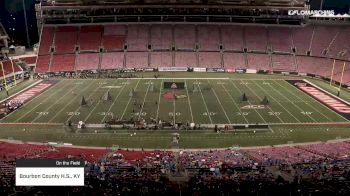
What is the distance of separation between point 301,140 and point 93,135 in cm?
1724

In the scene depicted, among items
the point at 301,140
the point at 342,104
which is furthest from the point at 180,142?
the point at 342,104

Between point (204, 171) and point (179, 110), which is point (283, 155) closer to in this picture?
point (204, 171)

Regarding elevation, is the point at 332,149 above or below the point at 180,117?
below

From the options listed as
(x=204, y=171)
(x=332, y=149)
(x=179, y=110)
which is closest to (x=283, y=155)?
(x=332, y=149)

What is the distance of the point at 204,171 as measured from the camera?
23672mm

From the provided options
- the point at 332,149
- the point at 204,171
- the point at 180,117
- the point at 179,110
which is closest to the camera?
the point at 204,171

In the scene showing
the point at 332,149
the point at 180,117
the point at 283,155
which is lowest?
the point at 283,155

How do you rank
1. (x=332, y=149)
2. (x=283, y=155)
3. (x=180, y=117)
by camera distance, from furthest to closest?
(x=180, y=117), (x=332, y=149), (x=283, y=155)

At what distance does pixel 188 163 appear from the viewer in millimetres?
25938

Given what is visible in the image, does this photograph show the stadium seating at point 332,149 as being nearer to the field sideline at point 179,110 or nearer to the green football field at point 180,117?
the green football field at point 180,117

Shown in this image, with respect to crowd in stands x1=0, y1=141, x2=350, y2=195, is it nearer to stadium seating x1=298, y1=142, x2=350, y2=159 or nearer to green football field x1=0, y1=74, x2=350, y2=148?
stadium seating x1=298, y1=142, x2=350, y2=159

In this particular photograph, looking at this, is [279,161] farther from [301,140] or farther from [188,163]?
[301,140]

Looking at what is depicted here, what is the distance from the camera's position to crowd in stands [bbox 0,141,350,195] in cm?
1959

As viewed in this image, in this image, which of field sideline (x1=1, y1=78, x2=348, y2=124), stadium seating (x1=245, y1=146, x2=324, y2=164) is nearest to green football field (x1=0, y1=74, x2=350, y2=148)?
field sideline (x1=1, y1=78, x2=348, y2=124)
